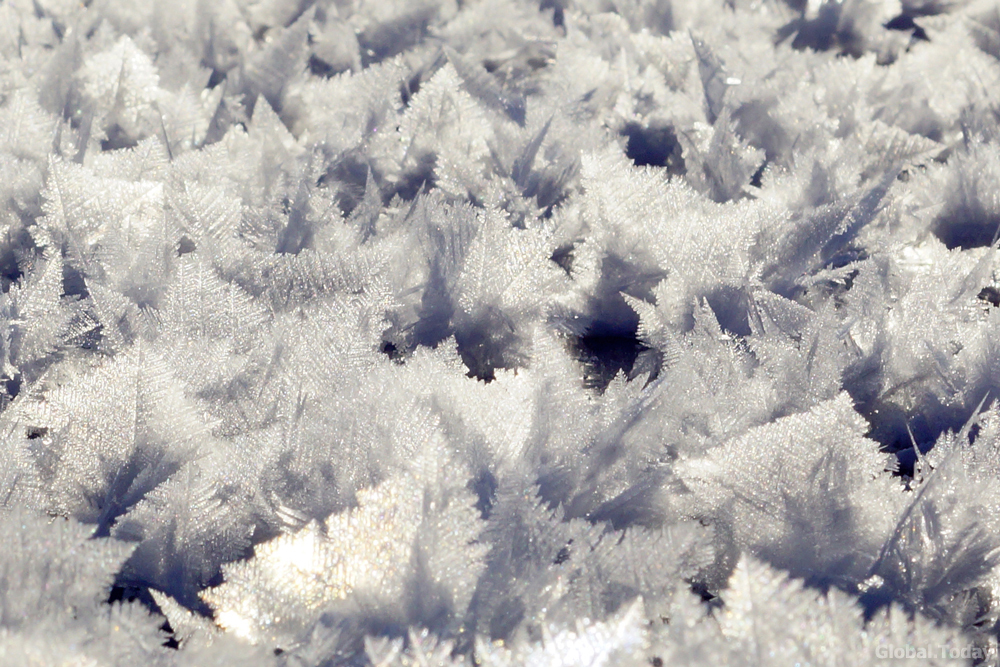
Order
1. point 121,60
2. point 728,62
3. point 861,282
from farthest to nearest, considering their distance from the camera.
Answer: point 728,62 → point 121,60 → point 861,282

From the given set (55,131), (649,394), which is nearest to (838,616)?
(649,394)

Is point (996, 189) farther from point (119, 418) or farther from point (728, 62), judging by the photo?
point (119, 418)

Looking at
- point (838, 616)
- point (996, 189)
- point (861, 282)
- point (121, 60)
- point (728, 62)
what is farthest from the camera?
point (728, 62)

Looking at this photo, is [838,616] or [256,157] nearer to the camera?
[838,616]

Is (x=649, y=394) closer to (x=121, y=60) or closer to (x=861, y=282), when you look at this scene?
(x=861, y=282)

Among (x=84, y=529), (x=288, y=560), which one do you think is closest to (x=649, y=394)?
(x=288, y=560)

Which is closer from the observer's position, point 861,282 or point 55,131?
point 861,282
